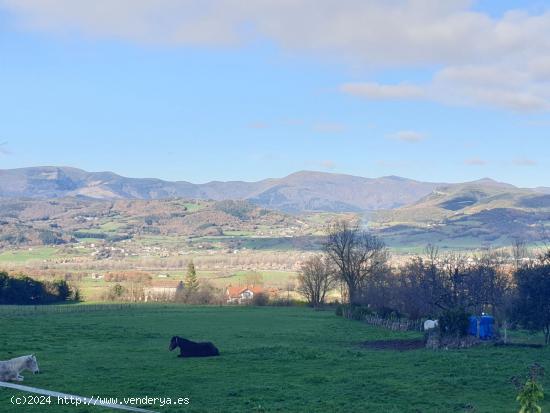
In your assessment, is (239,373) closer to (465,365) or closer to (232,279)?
(465,365)

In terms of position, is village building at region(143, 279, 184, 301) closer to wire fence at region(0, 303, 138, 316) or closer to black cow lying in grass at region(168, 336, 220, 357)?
wire fence at region(0, 303, 138, 316)

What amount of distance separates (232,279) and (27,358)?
4297 inches

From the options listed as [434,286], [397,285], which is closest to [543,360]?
[434,286]

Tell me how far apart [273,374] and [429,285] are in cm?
4319

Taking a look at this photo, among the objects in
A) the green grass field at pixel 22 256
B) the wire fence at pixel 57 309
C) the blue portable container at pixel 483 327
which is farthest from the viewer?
the green grass field at pixel 22 256

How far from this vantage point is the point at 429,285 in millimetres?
64625

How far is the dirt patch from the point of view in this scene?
3522cm

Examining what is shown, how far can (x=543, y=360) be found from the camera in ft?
88.5

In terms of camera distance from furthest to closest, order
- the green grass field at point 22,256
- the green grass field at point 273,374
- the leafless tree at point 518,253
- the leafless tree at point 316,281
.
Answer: the green grass field at point 22,256
the leafless tree at point 316,281
the leafless tree at point 518,253
the green grass field at point 273,374

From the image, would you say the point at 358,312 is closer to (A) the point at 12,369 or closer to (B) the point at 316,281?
(B) the point at 316,281

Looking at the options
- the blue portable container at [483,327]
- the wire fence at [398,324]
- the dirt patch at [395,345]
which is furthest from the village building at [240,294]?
the blue portable container at [483,327]

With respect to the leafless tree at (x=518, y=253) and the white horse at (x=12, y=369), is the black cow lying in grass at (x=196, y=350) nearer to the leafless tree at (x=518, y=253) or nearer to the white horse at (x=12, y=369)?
the white horse at (x=12, y=369)

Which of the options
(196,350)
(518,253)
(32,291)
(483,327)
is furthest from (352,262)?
(196,350)

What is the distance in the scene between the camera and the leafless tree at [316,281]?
87.2 meters
